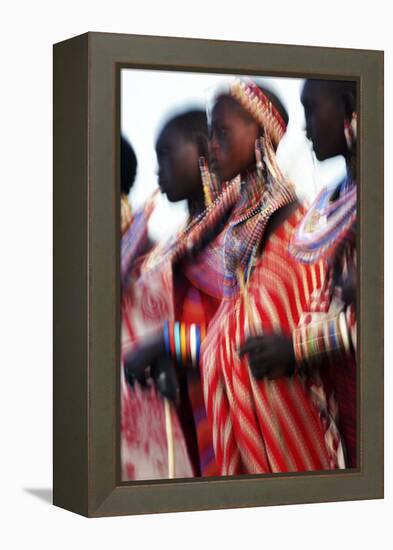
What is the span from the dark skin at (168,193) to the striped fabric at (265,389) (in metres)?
0.21

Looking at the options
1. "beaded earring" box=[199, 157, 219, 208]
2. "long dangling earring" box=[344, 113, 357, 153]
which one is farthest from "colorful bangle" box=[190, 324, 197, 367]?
"long dangling earring" box=[344, 113, 357, 153]

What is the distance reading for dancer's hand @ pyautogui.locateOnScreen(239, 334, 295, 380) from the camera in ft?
26.5

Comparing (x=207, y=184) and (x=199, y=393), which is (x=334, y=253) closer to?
(x=207, y=184)

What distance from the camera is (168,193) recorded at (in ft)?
25.9

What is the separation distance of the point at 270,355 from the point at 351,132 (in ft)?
3.84


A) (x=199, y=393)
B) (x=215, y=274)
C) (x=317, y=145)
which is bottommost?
(x=199, y=393)

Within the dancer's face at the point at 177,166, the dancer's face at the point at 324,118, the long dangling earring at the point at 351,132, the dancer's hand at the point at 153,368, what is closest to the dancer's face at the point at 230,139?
the dancer's face at the point at 177,166

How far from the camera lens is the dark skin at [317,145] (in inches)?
318

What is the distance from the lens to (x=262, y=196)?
8.09 meters

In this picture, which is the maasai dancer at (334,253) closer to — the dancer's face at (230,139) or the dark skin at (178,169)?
the dancer's face at (230,139)

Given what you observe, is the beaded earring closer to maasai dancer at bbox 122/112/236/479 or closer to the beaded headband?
maasai dancer at bbox 122/112/236/479

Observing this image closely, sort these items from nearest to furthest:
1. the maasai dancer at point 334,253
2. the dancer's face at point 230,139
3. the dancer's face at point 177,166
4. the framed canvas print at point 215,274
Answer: the framed canvas print at point 215,274 → the dancer's face at point 177,166 → the dancer's face at point 230,139 → the maasai dancer at point 334,253

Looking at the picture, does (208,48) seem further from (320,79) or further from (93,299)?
(93,299)

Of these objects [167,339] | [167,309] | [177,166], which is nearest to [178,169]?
[177,166]
